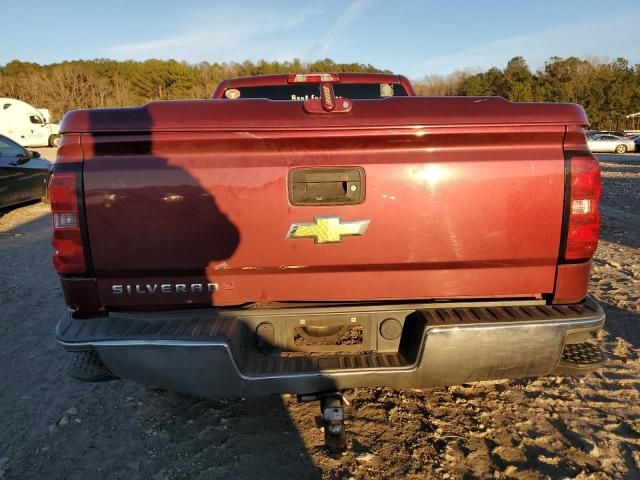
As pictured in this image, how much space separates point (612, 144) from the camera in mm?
30688

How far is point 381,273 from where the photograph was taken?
7.29 feet

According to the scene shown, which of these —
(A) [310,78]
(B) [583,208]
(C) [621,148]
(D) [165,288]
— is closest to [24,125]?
(A) [310,78]

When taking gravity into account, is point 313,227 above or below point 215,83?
below

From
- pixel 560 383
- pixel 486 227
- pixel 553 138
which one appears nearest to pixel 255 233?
pixel 486 227

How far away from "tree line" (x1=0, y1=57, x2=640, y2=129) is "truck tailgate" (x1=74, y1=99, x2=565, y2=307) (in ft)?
137

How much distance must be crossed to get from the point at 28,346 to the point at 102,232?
2.41 metres

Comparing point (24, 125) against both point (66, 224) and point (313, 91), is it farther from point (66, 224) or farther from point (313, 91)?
point (66, 224)

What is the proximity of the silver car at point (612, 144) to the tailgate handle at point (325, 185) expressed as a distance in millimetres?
33905

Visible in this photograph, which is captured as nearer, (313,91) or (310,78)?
(310,78)

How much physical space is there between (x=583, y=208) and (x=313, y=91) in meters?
2.98

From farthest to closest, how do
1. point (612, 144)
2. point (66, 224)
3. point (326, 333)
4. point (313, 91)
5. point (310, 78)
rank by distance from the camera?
point (612, 144) < point (313, 91) < point (310, 78) < point (326, 333) < point (66, 224)

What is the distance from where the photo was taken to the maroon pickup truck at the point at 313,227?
208cm

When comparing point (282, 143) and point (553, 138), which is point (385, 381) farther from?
point (553, 138)

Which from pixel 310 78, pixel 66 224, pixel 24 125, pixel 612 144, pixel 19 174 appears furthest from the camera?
pixel 612 144
